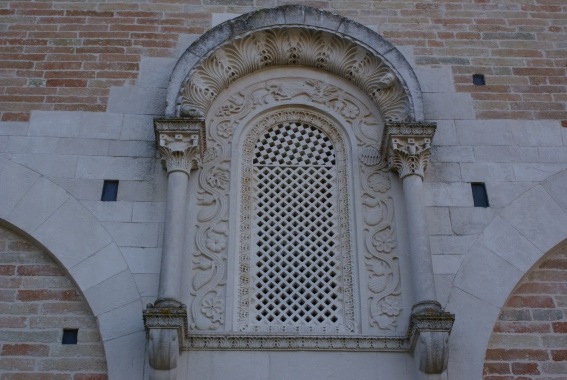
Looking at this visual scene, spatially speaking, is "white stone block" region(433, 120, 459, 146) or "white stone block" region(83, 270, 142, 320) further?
"white stone block" region(433, 120, 459, 146)

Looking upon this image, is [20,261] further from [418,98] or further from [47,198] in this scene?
[418,98]

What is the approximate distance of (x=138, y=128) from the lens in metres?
8.84

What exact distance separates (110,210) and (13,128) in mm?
1496

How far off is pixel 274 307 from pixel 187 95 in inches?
96.8

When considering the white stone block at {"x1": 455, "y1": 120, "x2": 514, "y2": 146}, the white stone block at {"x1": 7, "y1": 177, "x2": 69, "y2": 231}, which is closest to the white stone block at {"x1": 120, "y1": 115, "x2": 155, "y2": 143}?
the white stone block at {"x1": 7, "y1": 177, "x2": 69, "y2": 231}

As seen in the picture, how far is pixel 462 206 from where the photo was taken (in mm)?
8406

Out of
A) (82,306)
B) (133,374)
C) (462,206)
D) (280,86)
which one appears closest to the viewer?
(133,374)

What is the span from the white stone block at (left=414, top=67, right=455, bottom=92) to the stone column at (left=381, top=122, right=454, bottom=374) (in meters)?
0.92

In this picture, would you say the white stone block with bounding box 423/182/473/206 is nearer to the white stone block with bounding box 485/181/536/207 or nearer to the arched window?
the white stone block with bounding box 485/181/536/207

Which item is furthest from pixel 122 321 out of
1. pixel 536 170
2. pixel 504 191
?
pixel 536 170

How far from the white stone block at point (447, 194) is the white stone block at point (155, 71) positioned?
305 cm

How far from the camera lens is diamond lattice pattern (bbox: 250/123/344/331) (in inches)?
312

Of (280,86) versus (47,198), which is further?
(280,86)

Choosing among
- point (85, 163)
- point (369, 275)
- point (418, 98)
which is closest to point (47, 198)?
point (85, 163)
